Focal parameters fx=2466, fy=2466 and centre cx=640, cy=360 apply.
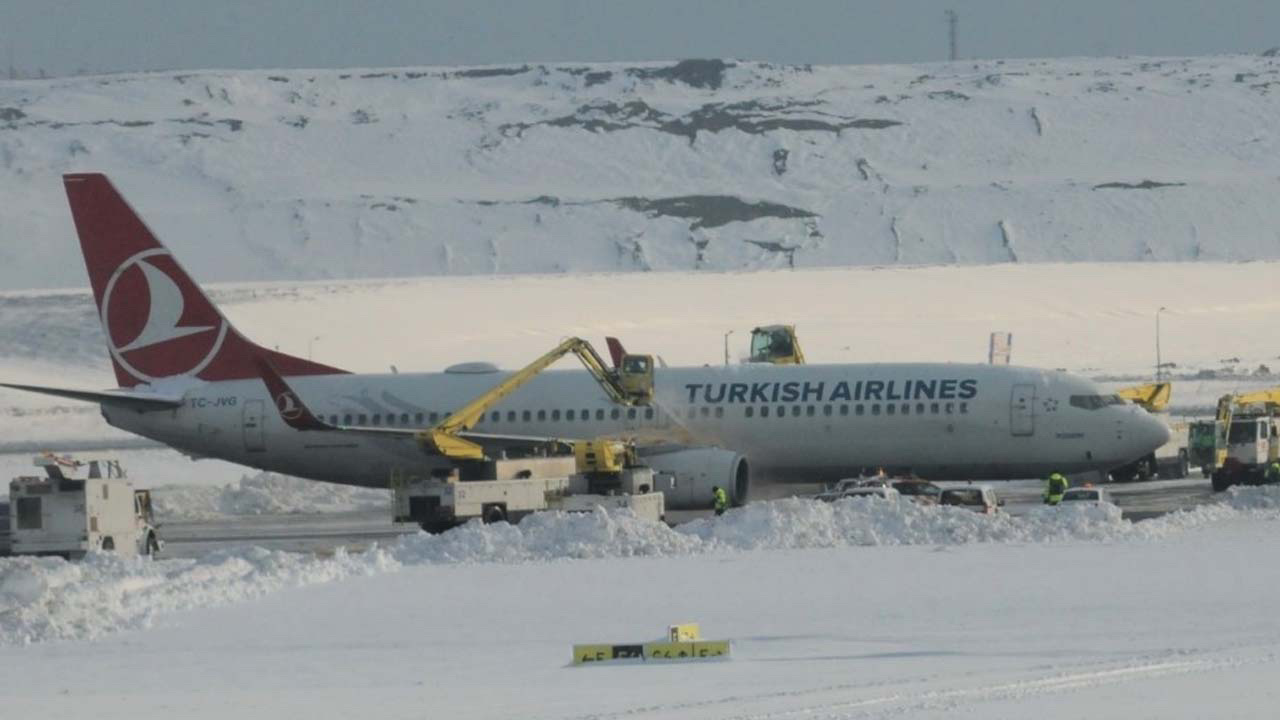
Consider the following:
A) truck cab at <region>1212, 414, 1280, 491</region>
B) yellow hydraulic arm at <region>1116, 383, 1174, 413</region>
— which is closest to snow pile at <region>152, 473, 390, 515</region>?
truck cab at <region>1212, 414, 1280, 491</region>

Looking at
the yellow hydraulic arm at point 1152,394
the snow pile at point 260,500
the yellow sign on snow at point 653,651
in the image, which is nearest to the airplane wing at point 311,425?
the snow pile at point 260,500

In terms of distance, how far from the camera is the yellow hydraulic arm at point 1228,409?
231ft

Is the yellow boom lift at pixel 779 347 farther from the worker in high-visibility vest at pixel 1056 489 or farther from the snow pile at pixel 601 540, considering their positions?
the snow pile at pixel 601 540

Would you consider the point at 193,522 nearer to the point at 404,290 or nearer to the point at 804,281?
the point at 404,290

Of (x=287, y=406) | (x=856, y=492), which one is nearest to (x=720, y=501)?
(x=856, y=492)

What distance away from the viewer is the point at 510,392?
5909cm

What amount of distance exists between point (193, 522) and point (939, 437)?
18269 millimetres

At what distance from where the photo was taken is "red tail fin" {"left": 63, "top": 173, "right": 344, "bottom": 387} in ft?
207

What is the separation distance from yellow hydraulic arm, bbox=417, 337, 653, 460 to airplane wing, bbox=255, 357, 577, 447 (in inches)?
14.7

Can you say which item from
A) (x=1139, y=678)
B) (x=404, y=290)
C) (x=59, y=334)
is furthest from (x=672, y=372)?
(x=404, y=290)

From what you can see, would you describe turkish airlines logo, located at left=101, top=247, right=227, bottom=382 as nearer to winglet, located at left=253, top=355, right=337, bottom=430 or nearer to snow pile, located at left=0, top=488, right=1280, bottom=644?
winglet, located at left=253, top=355, right=337, bottom=430

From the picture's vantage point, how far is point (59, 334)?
400 feet

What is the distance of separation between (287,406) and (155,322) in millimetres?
7126

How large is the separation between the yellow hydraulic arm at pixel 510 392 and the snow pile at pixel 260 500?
21.7 feet
